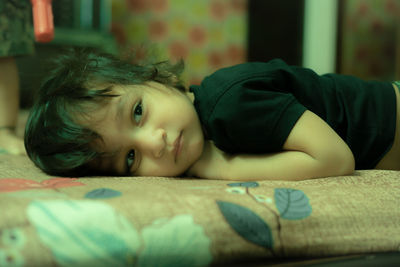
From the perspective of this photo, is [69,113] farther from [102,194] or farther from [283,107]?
[283,107]

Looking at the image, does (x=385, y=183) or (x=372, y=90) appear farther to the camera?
(x=372, y=90)

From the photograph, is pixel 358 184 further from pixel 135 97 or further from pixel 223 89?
pixel 135 97

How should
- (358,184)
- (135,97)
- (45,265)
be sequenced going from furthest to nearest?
(135,97) → (358,184) → (45,265)

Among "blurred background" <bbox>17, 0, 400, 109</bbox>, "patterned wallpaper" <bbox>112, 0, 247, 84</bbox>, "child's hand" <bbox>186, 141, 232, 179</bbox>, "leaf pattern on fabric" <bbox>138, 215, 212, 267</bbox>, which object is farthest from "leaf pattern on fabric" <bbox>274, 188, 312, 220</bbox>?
"patterned wallpaper" <bbox>112, 0, 247, 84</bbox>

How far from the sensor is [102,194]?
49cm

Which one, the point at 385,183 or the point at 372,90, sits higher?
the point at 372,90

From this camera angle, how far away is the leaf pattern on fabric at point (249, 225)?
1.42 ft

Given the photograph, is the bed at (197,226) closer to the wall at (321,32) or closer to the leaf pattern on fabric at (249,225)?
the leaf pattern on fabric at (249,225)

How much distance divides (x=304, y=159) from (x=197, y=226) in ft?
1.07

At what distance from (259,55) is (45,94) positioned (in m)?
2.01

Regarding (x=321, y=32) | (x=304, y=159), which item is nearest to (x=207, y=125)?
(x=304, y=159)

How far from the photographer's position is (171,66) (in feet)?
3.08

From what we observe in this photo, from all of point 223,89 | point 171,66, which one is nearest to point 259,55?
point 171,66

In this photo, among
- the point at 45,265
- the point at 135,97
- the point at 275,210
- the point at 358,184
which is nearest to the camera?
the point at 45,265
